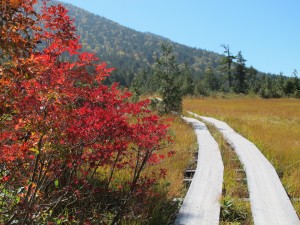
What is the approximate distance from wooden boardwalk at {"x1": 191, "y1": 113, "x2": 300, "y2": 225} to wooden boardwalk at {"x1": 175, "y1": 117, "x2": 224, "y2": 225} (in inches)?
25.2

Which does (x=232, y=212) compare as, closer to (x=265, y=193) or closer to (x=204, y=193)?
(x=204, y=193)

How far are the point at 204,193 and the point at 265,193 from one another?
1.24 m

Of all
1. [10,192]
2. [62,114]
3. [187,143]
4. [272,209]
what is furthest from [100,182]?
[187,143]

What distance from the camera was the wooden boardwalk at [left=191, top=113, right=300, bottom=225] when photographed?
5805mm

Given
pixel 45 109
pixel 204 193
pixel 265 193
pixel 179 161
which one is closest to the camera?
pixel 45 109

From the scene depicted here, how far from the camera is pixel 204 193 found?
684cm

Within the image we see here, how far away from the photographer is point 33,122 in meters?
3.20

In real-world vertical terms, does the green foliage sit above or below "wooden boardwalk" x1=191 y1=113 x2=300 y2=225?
below

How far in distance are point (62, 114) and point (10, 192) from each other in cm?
265

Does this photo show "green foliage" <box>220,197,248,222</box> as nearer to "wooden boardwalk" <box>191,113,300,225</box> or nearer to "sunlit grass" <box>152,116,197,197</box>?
"wooden boardwalk" <box>191,113,300,225</box>

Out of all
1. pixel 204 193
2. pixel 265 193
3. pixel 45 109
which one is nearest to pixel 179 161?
pixel 204 193

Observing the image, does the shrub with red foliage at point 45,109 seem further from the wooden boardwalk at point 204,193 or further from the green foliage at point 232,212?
the green foliage at point 232,212

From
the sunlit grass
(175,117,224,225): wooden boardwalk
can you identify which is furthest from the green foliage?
the sunlit grass

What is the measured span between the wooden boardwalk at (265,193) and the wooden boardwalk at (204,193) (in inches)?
25.2
